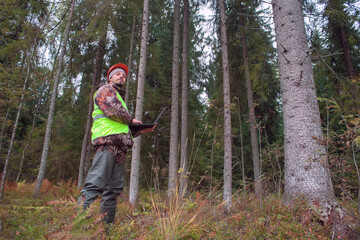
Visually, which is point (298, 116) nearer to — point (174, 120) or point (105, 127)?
point (105, 127)

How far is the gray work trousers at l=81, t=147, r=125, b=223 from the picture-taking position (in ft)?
8.01

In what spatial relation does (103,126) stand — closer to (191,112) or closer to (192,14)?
(191,112)

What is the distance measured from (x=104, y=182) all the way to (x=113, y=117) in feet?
2.45

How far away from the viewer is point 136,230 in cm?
285

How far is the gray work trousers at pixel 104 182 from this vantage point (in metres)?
2.44

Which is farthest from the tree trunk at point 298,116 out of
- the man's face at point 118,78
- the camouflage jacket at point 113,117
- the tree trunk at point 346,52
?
the tree trunk at point 346,52

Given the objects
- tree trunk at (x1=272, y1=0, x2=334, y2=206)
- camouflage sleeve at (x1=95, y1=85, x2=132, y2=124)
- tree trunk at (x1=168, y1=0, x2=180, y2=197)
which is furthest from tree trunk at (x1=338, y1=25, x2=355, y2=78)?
camouflage sleeve at (x1=95, y1=85, x2=132, y2=124)

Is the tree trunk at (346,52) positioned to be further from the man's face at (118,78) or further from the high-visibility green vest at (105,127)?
the high-visibility green vest at (105,127)

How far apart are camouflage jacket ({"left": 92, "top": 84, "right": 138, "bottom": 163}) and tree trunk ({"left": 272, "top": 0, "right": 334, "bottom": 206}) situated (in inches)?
87.2

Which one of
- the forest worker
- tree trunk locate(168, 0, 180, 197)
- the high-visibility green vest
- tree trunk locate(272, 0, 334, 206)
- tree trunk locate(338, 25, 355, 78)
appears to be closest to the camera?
the forest worker

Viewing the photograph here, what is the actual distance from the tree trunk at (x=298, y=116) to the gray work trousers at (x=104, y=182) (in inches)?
87.3

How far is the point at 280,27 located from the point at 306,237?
3135 mm

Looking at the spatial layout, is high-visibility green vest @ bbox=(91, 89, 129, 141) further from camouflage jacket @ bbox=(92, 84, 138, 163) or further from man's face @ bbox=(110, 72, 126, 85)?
man's face @ bbox=(110, 72, 126, 85)

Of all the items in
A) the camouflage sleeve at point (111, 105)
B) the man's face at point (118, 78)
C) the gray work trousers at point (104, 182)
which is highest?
the man's face at point (118, 78)
